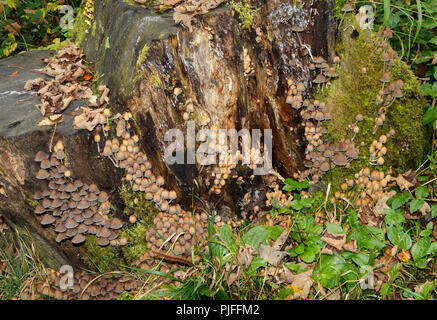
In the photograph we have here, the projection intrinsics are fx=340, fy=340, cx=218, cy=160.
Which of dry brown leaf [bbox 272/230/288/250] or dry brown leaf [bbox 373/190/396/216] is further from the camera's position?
dry brown leaf [bbox 373/190/396/216]

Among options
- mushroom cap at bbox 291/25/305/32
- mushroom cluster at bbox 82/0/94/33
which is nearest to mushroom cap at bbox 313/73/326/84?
mushroom cap at bbox 291/25/305/32

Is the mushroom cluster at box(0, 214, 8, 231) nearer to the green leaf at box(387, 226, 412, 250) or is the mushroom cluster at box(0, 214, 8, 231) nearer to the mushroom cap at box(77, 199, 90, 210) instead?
the mushroom cap at box(77, 199, 90, 210)

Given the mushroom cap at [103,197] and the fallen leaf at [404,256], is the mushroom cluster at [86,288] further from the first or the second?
the fallen leaf at [404,256]

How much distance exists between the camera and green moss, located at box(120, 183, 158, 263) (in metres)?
3.69

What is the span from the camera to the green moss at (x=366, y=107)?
3959mm

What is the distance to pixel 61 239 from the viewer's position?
3.52 meters

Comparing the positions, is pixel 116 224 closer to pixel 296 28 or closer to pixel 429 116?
pixel 296 28

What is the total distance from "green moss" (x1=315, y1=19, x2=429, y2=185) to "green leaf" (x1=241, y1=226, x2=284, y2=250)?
980 millimetres

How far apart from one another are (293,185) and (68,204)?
2.42m

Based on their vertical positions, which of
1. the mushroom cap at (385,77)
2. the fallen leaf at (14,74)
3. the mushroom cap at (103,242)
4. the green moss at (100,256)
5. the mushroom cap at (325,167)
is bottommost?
the green moss at (100,256)

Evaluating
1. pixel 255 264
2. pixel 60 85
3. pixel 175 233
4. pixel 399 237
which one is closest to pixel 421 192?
pixel 399 237

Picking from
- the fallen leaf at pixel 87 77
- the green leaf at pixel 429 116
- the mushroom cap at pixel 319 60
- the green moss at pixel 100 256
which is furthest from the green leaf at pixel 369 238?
the fallen leaf at pixel 87 77

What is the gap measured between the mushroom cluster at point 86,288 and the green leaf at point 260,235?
4.12 ft

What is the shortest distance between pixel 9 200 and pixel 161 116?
1.86 m
